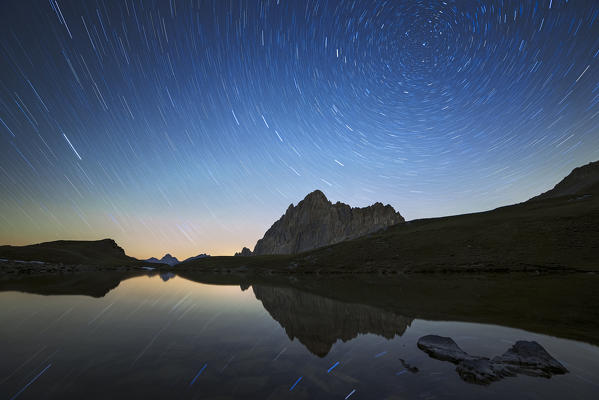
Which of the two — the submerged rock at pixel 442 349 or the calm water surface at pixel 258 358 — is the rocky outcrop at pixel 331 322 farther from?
the submerged rock at pixel 442 349

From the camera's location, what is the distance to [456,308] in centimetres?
2208

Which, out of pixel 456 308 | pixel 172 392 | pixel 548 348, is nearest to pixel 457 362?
pixel 548 348

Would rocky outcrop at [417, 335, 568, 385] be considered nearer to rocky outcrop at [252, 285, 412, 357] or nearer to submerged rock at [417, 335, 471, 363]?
submerged rock at [417, 335, 471, 363]

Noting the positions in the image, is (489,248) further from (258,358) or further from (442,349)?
(258,358)

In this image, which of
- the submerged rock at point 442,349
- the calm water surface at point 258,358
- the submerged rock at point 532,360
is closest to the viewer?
the calm water surface at point 258,358

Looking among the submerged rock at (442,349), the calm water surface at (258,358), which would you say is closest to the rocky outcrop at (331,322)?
the calm water surface at (258,358)

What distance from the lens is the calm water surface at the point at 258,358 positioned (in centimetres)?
801

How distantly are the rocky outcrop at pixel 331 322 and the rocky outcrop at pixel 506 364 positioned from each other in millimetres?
4046

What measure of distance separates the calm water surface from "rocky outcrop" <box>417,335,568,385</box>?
418 millimetres

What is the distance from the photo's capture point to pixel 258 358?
1133cm

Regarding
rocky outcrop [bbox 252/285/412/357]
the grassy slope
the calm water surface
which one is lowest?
the calm water surface

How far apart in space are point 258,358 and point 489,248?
272 feet

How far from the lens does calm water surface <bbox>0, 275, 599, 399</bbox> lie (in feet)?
26.3

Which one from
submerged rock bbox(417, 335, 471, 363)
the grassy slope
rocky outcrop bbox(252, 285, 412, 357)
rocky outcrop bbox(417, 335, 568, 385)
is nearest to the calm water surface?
rocky outcrop bbox(252, 285, 412, 357)
